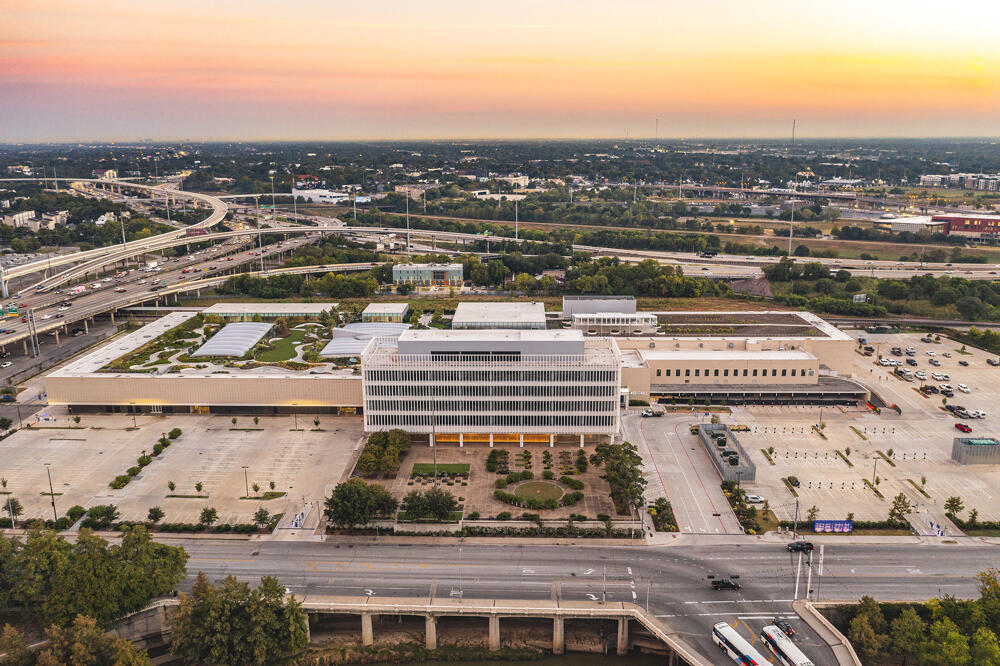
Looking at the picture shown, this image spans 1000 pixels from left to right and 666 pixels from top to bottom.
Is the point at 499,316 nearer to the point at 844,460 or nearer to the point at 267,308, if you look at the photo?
the point at 267,308

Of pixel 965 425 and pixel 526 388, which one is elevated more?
pixel 526 388

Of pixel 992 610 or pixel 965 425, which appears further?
pixel 965 425

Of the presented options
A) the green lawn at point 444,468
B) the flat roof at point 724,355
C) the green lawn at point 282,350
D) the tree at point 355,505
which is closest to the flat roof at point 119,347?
the green lawn at point 282,350

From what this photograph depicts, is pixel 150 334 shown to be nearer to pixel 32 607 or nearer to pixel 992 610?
pixel 32 607

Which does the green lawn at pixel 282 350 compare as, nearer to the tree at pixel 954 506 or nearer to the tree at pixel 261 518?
the tree at pixel 261 518

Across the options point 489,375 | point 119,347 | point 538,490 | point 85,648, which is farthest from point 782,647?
point 119,347

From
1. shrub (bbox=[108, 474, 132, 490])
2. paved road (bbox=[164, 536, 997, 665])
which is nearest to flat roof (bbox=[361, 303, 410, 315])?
shrub (bbox=[108, 474, 132, 490])

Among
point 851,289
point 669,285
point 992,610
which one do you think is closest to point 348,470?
point 992,610
